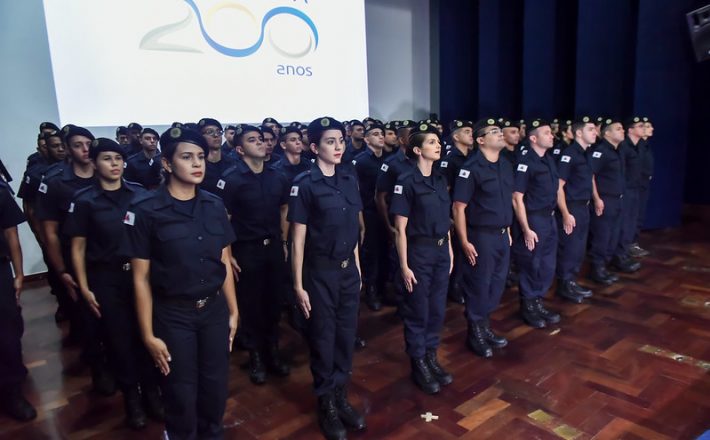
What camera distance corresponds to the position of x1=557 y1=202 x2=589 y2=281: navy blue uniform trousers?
152 inches

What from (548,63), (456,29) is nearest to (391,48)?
(456,29)

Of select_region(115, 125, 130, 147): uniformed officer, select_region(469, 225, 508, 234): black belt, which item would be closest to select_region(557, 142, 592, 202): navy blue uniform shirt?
select_region(469, 225, 508, 234): black belt

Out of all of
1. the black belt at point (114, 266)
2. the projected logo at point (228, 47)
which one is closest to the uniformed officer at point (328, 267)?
the black belt at point (114, 266)

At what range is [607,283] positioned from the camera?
4.27m

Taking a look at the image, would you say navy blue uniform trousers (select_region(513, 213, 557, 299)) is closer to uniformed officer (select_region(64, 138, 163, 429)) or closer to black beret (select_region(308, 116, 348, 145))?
black beret (select_region(308, 116, 348, 145))

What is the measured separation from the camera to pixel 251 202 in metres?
2.79

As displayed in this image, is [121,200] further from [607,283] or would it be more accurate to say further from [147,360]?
[607,283]

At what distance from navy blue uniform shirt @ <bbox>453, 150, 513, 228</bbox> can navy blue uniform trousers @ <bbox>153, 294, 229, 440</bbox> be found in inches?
65.8

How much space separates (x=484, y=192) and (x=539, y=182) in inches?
29.8

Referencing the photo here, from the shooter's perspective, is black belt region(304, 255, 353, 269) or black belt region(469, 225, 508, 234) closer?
black belt region(304, 255, 353, 269)

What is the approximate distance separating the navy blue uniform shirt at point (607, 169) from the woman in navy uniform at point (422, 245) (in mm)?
2206

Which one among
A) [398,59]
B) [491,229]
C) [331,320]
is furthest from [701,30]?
[398,59]

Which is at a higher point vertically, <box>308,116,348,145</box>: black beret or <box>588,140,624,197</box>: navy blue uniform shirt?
<box>308,116,348,145</box>: black beret

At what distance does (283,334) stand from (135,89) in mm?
2839
